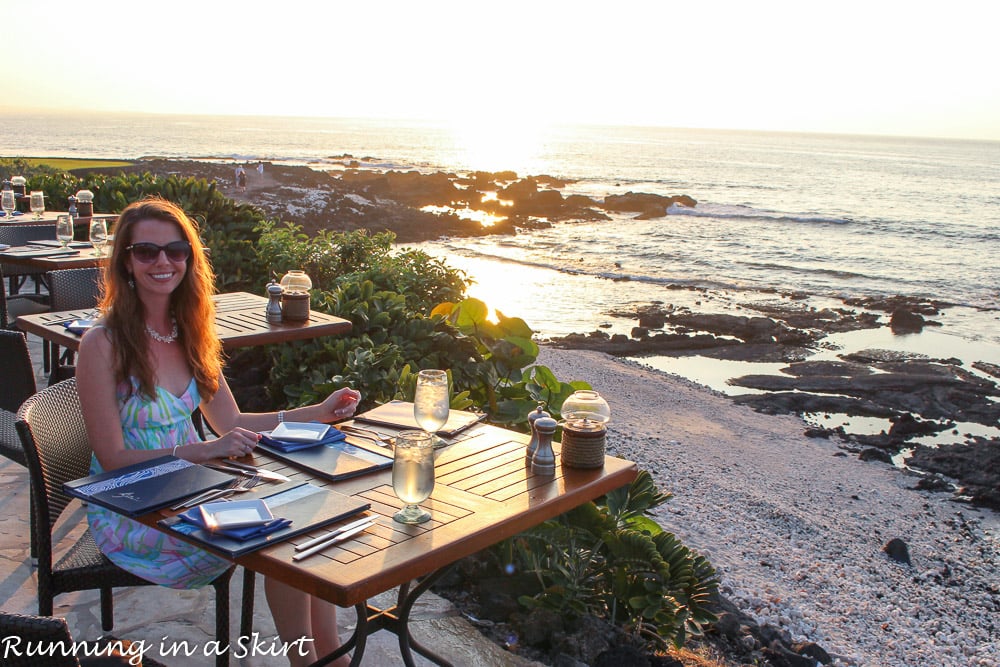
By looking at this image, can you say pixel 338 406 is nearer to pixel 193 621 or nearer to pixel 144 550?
pixel 144 550

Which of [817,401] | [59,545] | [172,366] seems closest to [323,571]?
[172,366]

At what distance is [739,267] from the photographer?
26.2 metres

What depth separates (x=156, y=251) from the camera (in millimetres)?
2740

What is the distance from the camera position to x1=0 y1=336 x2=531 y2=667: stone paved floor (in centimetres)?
308

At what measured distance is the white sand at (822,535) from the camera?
17.3 feet

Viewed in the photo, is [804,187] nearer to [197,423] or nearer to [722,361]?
[722,361]

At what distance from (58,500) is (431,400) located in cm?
109

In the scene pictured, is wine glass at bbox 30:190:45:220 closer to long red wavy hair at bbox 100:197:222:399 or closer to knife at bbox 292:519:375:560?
long red wavy hair at bbox 100:197:222:399

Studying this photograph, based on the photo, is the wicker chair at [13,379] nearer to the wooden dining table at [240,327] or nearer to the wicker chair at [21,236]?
the wooden dining table at [240,327]

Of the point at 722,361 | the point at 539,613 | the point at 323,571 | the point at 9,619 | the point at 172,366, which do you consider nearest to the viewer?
the point at 9,619

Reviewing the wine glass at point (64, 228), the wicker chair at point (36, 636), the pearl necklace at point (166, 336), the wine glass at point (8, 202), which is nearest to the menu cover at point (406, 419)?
the pearl necklace at point (166, 336)

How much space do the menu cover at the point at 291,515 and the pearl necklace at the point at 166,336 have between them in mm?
837

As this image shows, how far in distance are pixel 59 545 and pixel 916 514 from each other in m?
6.79

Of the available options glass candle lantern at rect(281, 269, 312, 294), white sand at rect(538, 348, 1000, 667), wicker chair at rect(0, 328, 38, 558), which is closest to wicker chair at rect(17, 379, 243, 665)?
wicker chair at rect(0, 328, 38, 558)
